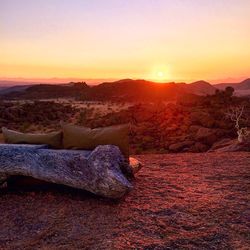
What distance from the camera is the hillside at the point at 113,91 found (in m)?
62.6

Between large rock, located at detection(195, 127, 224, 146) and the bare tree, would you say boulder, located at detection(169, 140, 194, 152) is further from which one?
the bare tree

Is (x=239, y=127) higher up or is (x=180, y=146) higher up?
(x=239, y=127)

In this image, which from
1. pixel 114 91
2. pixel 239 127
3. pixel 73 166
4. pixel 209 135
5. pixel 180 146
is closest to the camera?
pixel 73 166

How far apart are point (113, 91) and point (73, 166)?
61494mm

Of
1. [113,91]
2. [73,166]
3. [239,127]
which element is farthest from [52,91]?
[73,166]

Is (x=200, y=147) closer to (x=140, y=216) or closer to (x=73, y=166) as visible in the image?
(x=73, y=166)

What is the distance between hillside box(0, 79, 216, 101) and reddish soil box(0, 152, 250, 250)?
171ft

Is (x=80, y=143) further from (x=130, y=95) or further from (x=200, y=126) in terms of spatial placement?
(x=130, y=95)

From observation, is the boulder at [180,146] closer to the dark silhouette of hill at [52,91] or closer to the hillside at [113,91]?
the hillside at [113,91]

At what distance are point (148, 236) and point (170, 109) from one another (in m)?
17.8

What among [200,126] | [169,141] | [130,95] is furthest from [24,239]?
[130,95]

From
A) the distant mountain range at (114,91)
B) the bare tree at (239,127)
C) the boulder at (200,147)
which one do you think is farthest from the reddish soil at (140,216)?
the distant mountain range at (114,91)

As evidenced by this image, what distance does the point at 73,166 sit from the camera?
5828mm

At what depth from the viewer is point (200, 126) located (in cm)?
1806
